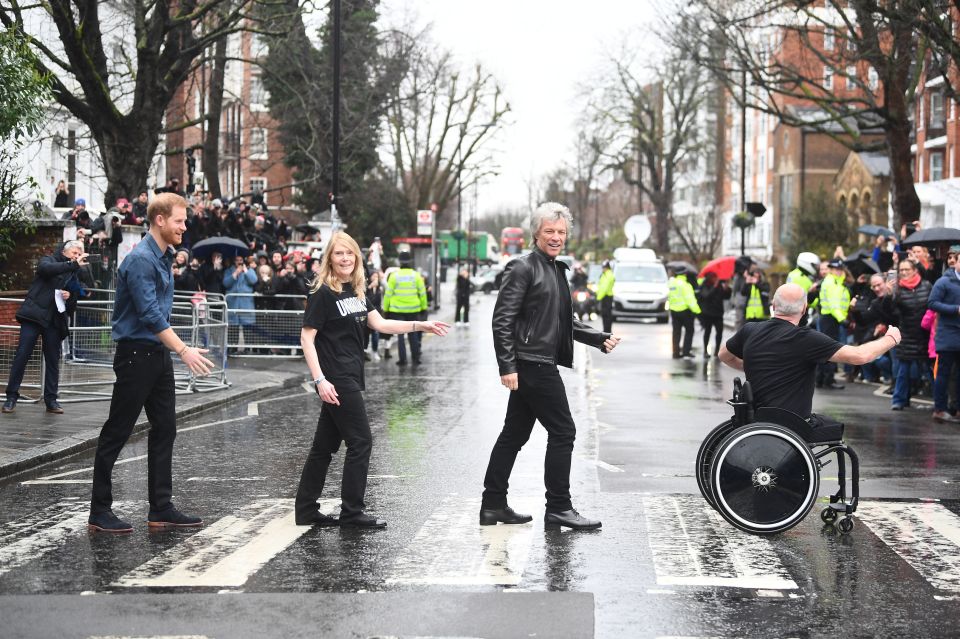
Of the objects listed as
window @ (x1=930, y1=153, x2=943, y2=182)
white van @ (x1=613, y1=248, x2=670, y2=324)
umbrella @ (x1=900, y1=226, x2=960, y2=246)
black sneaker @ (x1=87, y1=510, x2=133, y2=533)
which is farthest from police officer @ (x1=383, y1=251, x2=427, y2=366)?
window @ (x1=930, y1=153, x2=943, y2=182)

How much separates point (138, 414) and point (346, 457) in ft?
4.04

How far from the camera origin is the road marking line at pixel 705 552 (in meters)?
6.65

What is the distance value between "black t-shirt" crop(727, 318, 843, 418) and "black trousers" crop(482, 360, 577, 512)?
3.87 ft

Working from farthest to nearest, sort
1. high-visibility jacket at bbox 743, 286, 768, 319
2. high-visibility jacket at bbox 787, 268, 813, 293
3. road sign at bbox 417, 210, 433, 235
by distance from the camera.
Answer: road sign at bbox 417, 210, 433, 235 → high-visibility jacket at bbox 743, 286, 768, 319 → high-visibility jacket at bbox 787, 268, 813, 293

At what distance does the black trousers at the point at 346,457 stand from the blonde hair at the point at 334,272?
2.08ft

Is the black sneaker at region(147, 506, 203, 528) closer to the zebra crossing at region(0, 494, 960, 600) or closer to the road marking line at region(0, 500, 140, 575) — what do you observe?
the zebra crossing at region(0, 494, 960, 600)

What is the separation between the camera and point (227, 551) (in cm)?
737

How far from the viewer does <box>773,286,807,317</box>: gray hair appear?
8359 millimetres

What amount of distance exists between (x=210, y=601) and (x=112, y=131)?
20253 millimetres

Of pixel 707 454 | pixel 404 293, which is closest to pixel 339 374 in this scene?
pixel 707 454

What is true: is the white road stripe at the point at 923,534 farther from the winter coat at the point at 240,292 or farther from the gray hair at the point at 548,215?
the winter coat at the point at 240,292

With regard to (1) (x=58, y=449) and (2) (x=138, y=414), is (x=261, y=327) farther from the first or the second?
(2) (x=138, y=414)

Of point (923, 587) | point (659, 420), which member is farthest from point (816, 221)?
point (923, 587)

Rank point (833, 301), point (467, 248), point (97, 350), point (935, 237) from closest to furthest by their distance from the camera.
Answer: point (97, 350) < point (935, 237) < point (833, 301) < point (467, 248)
